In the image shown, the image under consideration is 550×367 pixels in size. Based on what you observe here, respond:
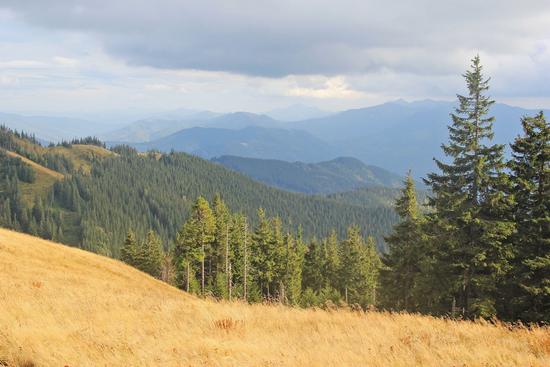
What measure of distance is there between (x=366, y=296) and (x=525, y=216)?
51.5 metres

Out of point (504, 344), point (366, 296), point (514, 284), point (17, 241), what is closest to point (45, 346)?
point (504, 344)

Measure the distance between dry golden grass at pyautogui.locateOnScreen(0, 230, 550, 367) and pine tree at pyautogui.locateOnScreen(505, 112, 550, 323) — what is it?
12.6 m

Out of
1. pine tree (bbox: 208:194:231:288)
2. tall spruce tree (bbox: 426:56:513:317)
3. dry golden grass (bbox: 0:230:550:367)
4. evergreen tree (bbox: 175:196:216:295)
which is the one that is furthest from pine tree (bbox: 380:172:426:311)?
pine tree (bbox: 208:194:231:288)

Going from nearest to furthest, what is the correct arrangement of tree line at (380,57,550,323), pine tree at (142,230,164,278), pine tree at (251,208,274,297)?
tree line at (380,57,550,323)
pine tree at (251,208,274,297)
pine tree at (142,230,164,278)

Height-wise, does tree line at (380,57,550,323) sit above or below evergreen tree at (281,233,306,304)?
above

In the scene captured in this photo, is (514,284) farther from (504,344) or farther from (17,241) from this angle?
(17,241)

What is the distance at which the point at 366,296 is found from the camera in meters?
71.8

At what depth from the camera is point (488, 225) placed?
Result: 23078 millimetres

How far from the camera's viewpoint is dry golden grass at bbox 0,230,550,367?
25.9ft

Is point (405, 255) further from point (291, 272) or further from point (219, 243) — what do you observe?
point (291, 272)

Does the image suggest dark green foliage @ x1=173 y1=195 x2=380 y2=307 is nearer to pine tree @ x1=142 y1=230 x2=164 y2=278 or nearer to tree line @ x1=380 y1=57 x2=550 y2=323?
pine tree @ x1=142 y1=230 x2=164 y2=278

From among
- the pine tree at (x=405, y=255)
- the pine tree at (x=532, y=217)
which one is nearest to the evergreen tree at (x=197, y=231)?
the pine tree at (x=405, y=255)

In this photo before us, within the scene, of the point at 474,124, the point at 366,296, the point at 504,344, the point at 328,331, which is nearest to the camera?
the point at 504,344

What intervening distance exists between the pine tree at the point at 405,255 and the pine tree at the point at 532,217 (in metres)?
10.1
